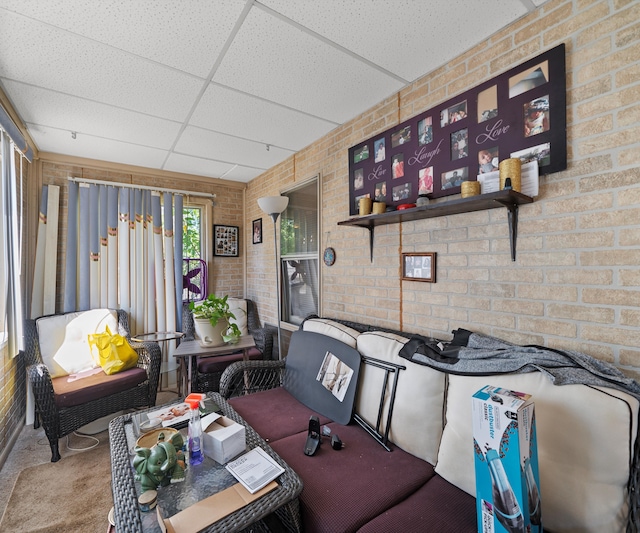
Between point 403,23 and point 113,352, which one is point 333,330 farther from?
point 113,352

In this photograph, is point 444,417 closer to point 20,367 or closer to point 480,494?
point 480,494

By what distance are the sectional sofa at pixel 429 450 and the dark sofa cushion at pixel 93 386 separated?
50.0 inches

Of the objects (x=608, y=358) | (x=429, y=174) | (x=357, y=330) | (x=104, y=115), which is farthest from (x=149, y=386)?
(x=608, y=358)

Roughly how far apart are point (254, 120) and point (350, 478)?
2414 mm

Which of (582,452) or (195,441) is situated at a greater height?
(582,452)

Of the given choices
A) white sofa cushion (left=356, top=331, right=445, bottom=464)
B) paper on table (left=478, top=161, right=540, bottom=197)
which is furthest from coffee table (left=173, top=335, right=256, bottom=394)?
paper on table (left=478, top=161, right=540, bottom=197)

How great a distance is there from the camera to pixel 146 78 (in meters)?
1.85

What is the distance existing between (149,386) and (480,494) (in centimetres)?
269

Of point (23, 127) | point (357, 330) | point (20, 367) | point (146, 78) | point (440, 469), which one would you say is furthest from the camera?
point (20, 367)

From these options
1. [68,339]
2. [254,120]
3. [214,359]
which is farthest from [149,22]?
[68,339]

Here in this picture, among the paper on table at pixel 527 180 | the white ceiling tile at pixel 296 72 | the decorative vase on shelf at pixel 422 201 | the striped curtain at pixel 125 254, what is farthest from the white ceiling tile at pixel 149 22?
the striped curtain at pixel 125 254

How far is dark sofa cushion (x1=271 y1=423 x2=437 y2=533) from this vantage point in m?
1.15

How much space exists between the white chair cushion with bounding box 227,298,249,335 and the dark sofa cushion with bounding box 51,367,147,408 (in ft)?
3.78

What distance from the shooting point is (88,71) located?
1771 mm
